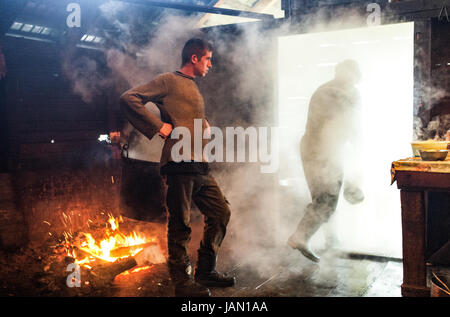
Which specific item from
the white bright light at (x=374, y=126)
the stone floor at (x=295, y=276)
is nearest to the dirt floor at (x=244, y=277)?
the stone floor at (x=295, y=276)

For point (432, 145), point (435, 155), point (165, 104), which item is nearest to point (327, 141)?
point (432, 145)

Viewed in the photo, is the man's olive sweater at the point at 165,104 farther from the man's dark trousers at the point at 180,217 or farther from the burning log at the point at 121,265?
the burning log at the point at 121,265

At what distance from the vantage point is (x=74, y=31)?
11805mm

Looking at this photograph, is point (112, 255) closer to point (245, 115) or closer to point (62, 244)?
point (62, 244)

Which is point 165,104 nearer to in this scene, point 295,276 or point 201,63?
point 201,63

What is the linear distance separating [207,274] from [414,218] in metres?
2.28

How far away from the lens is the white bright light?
5809 mm

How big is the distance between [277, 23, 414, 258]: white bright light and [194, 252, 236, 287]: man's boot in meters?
2.15

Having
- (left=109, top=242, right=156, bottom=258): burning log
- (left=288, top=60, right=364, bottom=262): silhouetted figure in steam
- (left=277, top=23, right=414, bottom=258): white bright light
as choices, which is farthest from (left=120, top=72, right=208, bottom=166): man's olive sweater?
(left=277, top=23, right=414, bottom=258): white bright light

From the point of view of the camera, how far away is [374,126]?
6047 millimetres

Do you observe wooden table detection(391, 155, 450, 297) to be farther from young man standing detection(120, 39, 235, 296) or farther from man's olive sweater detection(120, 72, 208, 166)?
man's olive sweater detection(120, 72, 208, 166)

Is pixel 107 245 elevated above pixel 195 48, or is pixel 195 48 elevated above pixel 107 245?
pixel 195 48

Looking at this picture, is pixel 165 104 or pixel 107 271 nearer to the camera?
pixel 165 104

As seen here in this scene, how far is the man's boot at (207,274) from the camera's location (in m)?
4.36
